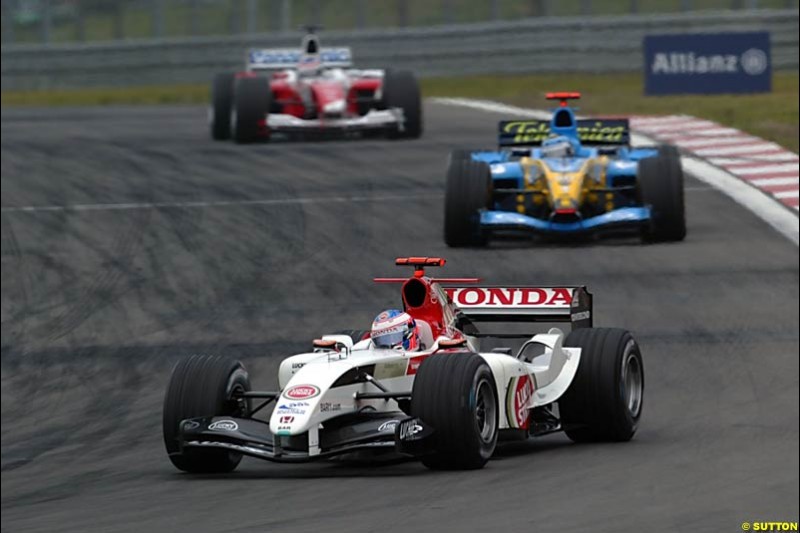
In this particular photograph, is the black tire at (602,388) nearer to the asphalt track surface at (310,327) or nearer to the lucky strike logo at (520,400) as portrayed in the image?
Result: the asphalt track surface at (310,327)

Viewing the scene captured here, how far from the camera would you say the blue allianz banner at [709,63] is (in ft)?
101

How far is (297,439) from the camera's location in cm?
982

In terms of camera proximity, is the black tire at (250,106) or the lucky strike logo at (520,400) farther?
the black tire at (250,106)

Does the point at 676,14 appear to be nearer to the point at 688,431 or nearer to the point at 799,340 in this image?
the point at 799,340

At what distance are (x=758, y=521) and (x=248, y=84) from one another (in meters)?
17.8

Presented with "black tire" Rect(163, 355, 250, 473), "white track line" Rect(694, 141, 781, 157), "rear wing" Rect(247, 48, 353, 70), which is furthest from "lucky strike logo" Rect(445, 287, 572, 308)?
"rear wing" Rect(247, 48, 353, 70)

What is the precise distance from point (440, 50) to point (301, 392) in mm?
27457

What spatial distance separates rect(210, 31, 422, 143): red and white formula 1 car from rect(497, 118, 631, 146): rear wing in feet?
23.7

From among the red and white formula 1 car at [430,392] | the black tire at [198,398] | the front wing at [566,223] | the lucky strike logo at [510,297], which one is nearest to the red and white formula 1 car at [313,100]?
the front wing at [566,223]

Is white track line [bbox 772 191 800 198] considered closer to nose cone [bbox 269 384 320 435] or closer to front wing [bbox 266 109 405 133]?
front wing [bbox 266 109 405 133]

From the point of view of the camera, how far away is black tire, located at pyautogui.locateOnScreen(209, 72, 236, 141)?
27031 mm

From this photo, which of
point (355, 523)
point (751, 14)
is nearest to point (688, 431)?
point (355, 523)

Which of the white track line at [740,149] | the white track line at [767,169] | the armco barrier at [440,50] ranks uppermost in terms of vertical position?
the armco barrier at [440,50]

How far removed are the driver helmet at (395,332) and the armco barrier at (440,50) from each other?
81.3 feet
